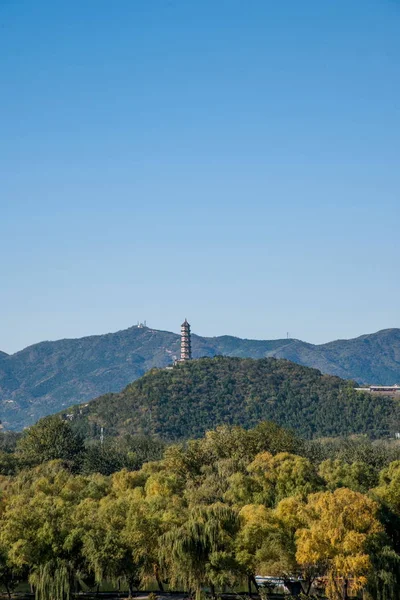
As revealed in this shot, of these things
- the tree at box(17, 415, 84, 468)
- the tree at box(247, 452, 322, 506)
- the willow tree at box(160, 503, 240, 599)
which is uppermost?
the tree at box(17, 415, 84, 468)

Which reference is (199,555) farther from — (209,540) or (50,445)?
(50,445)

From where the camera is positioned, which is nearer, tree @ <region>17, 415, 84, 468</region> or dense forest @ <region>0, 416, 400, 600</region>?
dense forest @ <region>0, 416, 400, 600</region>

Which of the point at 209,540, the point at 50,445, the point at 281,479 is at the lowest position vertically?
the point at 209,540

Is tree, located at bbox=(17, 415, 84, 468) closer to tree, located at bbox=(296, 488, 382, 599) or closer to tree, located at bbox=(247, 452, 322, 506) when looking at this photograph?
tree, located at bbox=(247, 452, 322, 506)

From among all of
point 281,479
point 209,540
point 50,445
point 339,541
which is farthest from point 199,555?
point 50,445

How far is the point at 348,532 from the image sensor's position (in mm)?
55125

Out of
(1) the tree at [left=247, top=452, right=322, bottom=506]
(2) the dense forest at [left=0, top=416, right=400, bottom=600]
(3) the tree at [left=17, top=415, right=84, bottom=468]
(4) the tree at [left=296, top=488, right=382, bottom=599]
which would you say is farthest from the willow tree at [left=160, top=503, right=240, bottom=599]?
(3) the tree at [left=17, top=415, right=84, bottom=468]

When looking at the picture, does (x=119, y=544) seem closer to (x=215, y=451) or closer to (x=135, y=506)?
(x=135, y=506)

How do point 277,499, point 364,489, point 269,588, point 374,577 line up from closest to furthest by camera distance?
1. point 374,577
2. point 269,588
3. point 277,499
4. point 364,489

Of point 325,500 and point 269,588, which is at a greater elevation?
point 325,500

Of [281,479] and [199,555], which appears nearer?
[199,555]

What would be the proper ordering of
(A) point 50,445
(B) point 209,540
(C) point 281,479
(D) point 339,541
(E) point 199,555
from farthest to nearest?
1. (A) point 50,445
2. (C) point 281,479
3. (B) point 209,540
4. (E) point 199,555
5. (D) point 339,541

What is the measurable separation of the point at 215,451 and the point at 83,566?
34196mm

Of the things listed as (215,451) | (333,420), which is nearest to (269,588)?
(215,451)
